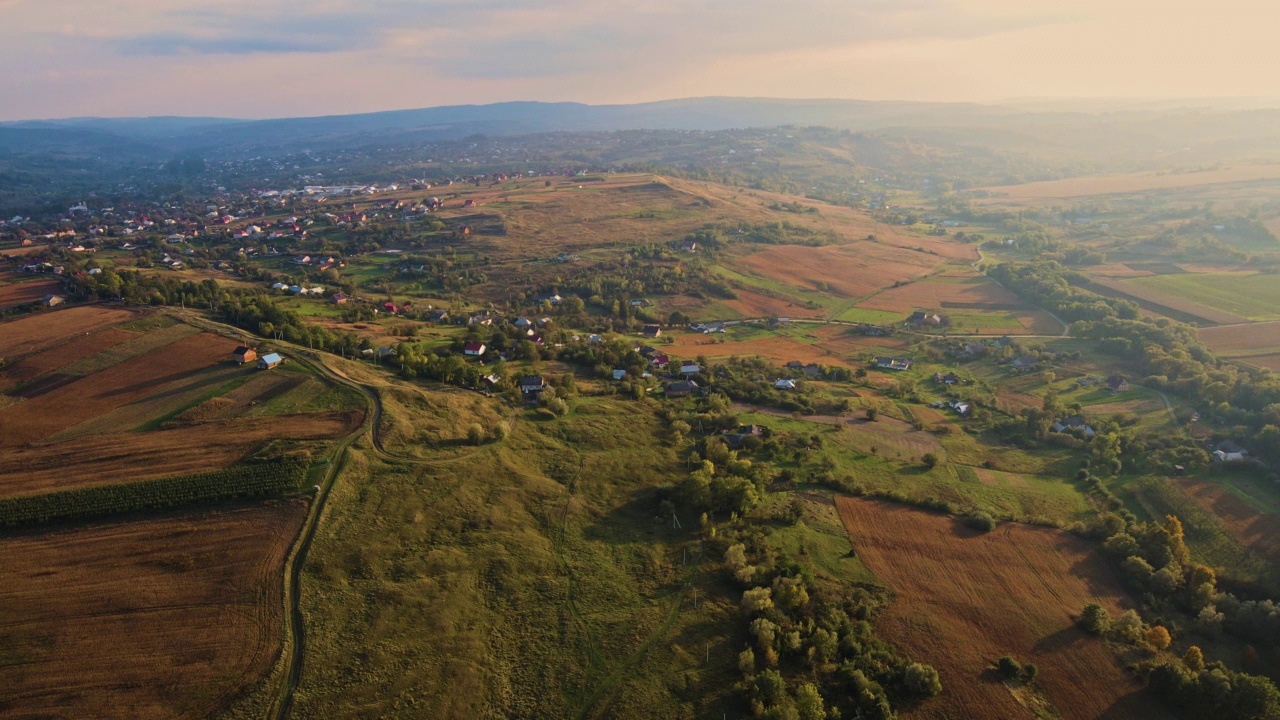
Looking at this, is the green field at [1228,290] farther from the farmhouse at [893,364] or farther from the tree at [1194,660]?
the tree at [1194,660]

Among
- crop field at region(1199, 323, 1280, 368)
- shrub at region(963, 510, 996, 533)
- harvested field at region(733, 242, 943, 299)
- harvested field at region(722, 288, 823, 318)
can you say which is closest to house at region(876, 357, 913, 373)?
harvested field at region(722, 288, 823, 318)


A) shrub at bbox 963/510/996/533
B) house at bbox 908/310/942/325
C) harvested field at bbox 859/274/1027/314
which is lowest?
shrub at bbox 963/510/996/533

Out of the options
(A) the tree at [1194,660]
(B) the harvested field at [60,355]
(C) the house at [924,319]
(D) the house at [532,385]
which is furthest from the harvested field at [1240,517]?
(B) the harvested field at [60,355]

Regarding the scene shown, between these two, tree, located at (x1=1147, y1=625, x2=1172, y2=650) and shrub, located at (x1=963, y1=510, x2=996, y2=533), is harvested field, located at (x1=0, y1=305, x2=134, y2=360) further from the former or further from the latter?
tree, located at (x1=1147, y1=625, x2=1172, y2=650)

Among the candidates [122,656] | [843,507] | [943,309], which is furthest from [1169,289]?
[122,656]

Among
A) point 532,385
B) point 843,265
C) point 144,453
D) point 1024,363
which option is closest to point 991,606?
point 532,385

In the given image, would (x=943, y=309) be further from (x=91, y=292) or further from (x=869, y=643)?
(x=91, y=292)
